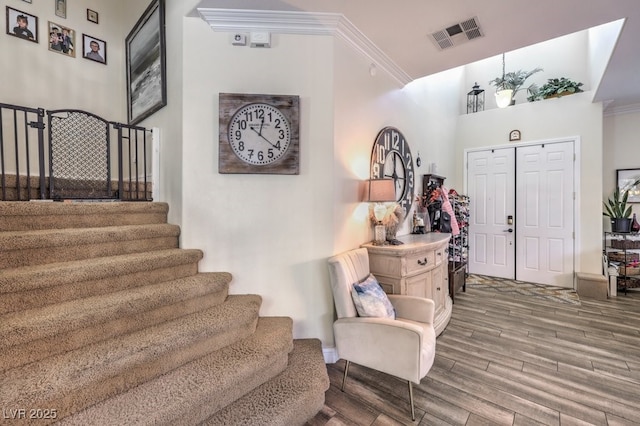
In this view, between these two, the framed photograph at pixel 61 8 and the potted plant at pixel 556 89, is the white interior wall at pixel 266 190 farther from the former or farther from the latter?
the potted plant at pixel 556 89

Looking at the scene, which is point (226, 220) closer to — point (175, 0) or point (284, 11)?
point (284, 11)

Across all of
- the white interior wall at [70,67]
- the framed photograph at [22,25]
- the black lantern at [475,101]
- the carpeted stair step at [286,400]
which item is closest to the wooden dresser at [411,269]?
the carpeted stair step at [286,400]

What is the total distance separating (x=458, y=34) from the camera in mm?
2486

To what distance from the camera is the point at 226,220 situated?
7.72ft

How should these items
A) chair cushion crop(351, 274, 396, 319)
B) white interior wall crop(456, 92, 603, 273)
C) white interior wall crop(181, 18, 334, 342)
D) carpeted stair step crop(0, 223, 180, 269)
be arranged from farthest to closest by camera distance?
white interior wall crop(456, 92, 603, 273)
white interior wall crop(181, 18, 334, 342)
chair cushion crop(351, 274, 396, 319)
carpeted stair step crop(0, 223, 180, 269)

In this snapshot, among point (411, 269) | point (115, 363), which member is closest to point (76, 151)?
point (115, 363)

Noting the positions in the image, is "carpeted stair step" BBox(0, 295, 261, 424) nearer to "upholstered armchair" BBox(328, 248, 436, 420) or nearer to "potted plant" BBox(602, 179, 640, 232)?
"upholstered armchair" BBox(328, 248, 436, 420)

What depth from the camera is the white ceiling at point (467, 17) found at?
2105 mm

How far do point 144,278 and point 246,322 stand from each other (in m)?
0.82

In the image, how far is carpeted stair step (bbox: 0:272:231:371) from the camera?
4.47 feet

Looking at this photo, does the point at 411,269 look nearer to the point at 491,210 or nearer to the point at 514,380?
the point at 514,380

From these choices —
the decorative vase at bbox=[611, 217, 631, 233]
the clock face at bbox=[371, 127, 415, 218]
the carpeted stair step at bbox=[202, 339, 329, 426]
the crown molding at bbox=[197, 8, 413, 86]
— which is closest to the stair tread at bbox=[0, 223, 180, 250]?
the carpeted stair step at bbox=[202, 339, 329, 426]

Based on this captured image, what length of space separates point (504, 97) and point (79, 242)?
6022 millimetres

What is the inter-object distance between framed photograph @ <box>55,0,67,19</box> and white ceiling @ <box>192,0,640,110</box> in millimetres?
2380
